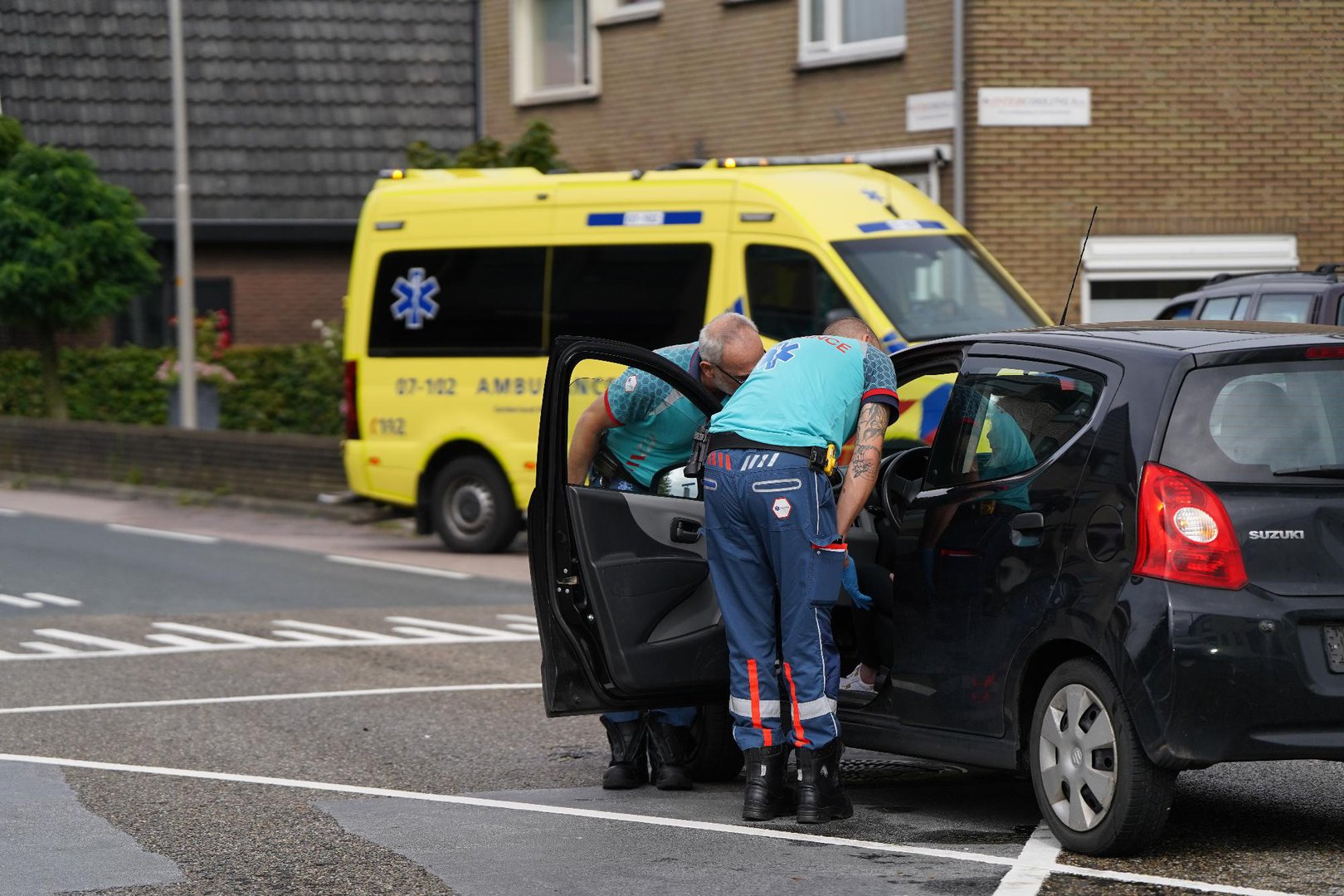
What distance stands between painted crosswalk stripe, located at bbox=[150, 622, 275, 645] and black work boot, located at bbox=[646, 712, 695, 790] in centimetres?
477

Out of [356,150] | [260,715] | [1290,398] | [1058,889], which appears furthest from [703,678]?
[356,150]

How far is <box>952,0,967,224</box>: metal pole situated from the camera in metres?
18.5

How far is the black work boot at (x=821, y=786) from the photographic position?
6727mm

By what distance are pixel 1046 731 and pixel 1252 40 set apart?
13.9 meters

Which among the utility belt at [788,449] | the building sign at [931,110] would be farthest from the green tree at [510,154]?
the utility belt at [788,449]

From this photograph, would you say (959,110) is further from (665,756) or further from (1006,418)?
(1006,418)

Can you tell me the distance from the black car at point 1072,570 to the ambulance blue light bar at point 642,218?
24.3 ft

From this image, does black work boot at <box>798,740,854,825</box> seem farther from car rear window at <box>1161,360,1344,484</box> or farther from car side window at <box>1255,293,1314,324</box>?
car side window at <box>1255,293,1314,324</box>

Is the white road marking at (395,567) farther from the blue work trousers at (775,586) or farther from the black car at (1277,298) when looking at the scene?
the blue work trousers at (775,586)

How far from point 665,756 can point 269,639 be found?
4.99 meters

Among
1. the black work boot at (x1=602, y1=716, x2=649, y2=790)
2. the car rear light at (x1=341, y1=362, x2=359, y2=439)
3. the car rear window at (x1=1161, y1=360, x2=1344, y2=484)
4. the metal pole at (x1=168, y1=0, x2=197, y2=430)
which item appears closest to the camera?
the car rear window at (x1=1161, y1=360, x2=1344, y2=484)

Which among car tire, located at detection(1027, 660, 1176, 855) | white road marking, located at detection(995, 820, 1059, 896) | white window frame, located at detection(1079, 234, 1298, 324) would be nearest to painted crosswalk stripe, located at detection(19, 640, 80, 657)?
white road marking, located at detection(995, 820, 1059, 896)

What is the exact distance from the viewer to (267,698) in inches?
389

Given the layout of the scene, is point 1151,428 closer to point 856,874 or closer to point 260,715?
point 856,874
